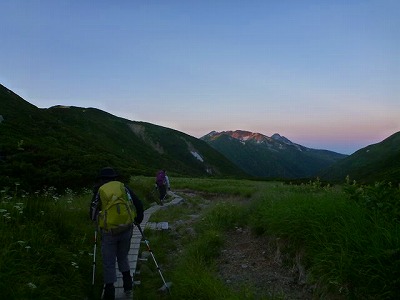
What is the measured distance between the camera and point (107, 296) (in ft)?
21.4

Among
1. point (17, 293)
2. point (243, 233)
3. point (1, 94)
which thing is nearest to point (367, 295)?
point (17, 293)

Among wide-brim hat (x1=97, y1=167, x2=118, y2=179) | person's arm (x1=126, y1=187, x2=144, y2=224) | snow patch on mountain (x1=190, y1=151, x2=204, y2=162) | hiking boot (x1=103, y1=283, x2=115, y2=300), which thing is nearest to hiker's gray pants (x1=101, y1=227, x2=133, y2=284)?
hiking boot (x1=103, y1=283, x2=115, y2=300)

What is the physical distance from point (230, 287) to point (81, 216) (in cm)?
587

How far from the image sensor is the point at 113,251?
6.84 m

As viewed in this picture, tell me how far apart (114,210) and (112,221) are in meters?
0.21

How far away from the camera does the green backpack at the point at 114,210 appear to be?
6555 mm

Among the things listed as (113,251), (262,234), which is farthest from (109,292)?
(262,234)

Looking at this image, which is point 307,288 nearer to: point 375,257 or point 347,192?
point 375,257

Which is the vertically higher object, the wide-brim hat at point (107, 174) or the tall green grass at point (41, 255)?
the wide-brim hat at point (107, 174)

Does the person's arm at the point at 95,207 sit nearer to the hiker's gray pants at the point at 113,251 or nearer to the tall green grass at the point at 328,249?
the hiker's gray pants at the point at 113,251

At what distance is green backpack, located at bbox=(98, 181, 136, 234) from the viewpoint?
655cm

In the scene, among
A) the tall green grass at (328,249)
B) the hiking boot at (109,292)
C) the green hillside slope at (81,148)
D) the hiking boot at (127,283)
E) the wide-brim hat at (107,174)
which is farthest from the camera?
the green hillside slope at (81,148)

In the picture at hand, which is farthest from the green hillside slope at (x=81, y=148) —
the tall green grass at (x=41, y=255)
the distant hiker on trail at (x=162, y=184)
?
the tall green grass at (x=41, y=255)

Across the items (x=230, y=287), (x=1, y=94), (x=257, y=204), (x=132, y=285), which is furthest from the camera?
(x=1, y=94)
